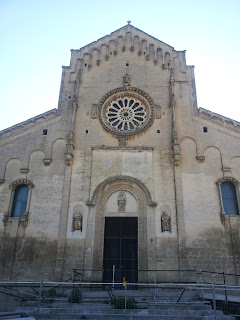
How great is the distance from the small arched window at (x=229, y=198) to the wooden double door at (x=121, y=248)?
5.51 m

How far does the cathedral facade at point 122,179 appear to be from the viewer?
55.3 feet

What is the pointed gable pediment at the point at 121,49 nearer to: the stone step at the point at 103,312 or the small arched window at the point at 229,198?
the small arched window at the point at 229,198

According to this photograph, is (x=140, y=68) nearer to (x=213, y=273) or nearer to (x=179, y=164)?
(x=179, y=164)

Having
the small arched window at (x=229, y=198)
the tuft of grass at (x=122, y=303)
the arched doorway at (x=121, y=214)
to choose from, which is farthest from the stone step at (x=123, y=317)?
the small arched window at (x=229, y=198)

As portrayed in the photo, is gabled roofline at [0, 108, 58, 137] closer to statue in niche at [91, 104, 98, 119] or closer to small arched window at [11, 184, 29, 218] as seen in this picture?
statue in niche at [91, 104, 98, 119]

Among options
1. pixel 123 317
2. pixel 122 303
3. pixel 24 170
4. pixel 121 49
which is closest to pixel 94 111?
pixel 121 49

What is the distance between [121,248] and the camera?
1750 centimetres

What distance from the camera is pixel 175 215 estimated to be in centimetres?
1755

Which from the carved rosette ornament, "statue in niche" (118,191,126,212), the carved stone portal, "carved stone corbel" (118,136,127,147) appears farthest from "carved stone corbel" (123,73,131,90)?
"statue in niche" (118,191,126,212)

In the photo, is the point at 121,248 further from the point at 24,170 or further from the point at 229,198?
the point at 24,170

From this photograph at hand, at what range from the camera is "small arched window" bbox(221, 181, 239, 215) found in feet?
58.3

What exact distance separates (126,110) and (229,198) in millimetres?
9155

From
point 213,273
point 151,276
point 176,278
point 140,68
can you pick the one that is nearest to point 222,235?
point 213,273

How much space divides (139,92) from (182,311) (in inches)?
569
